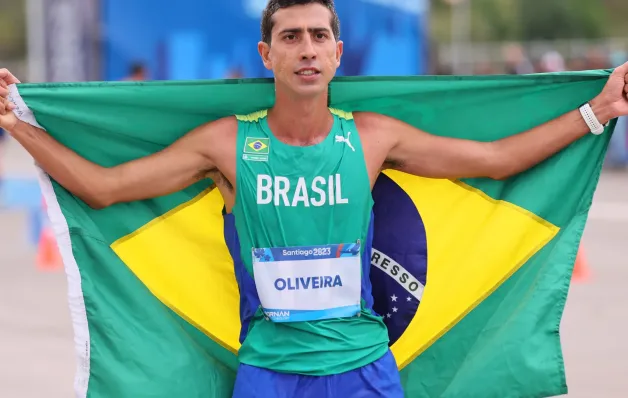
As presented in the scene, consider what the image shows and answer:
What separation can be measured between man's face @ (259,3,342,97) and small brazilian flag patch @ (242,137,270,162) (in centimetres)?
24

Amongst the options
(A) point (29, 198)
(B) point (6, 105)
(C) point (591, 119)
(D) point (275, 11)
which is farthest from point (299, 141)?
(A) point (29, 198)

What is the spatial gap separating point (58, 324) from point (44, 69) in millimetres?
7814

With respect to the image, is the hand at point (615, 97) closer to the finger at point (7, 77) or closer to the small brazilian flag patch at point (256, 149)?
the small brazilian flag patch at point (256, 149)

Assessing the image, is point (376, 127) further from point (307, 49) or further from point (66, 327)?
point (66, 327)

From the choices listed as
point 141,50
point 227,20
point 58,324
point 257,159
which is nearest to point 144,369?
point 257,159

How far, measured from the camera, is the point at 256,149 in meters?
3.63

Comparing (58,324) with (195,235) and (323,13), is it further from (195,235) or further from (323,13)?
(323,13)

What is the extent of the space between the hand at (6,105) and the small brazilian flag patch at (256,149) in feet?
2.94

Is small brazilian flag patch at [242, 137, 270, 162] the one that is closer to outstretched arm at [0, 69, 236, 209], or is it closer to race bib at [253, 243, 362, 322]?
outstretched arm at [0, 69, 236, 209]

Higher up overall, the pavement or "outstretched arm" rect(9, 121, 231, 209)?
"outstretched arm" rect(9, 121, 231, 209)

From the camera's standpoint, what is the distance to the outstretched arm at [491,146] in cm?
383

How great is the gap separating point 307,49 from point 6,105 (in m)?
1.20

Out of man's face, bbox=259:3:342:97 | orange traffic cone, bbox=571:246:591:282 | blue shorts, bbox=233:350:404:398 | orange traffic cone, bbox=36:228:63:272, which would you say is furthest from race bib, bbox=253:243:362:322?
orange traffic cone, bbox=36:228:63:272

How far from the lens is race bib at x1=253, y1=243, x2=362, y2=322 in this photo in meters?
3.55
